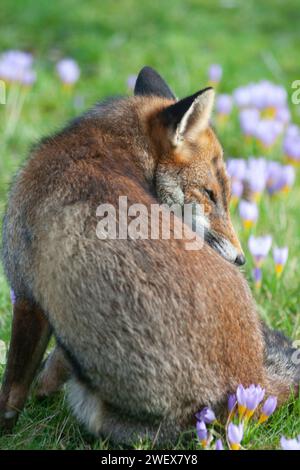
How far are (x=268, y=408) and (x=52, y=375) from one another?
3.87 ft

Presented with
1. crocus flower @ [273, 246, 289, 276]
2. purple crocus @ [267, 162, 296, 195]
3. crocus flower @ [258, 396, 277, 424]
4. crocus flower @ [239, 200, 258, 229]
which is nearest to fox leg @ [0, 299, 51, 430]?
crocus flower @ [258, 396, 277, 424]

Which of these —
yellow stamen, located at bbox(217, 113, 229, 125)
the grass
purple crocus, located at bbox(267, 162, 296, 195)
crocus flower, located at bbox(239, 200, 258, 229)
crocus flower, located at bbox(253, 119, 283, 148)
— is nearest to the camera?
crocus flower, located at bbox(239, 200, 258, 229)

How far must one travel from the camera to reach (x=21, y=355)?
14.0ft

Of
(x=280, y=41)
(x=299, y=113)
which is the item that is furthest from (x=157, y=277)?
(x=280, y=41)

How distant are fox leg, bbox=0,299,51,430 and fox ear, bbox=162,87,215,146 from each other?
1.13 meters

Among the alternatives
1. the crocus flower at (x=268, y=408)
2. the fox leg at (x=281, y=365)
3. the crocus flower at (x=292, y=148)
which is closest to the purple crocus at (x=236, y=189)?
the crocus flower at (x=292, y=148)

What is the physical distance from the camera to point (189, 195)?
177 inches

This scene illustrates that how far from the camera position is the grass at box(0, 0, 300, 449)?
8.58 m

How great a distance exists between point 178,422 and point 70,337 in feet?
2.11

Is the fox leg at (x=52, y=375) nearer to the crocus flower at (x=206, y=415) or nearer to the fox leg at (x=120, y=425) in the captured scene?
the fox leg at (x=120, y=425)

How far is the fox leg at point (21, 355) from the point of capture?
166 inches

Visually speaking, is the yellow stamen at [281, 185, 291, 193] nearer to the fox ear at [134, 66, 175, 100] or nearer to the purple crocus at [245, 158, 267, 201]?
the purple crocus at [245, 158, 267, 201]

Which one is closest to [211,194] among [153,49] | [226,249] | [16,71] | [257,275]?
[226,249]

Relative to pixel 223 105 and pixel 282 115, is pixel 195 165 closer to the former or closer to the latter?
pixel 223 105
